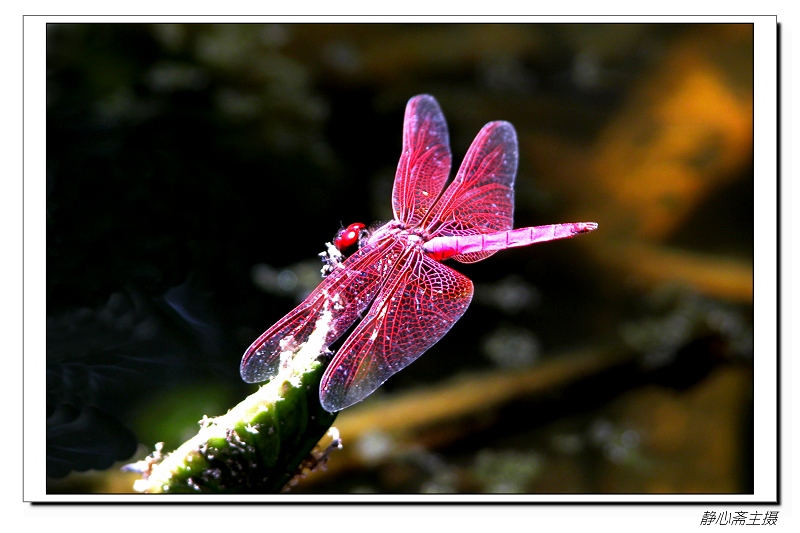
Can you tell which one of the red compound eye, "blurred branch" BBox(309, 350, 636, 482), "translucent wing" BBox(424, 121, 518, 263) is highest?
"translucent wing" BBox(424, 121, 518, 263)

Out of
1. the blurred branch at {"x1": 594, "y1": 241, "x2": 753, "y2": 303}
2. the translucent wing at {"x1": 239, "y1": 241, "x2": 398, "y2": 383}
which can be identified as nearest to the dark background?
the blurred branch at {"x1": 594, "y1": 241, "x2": 753, "y2": 303}

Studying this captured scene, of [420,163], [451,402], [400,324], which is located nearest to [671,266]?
[451,402]

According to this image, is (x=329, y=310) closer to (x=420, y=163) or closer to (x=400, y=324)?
(x=400, y=324)

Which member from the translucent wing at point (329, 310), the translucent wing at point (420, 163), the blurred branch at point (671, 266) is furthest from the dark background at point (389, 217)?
the translucent wing at point (329, 310)

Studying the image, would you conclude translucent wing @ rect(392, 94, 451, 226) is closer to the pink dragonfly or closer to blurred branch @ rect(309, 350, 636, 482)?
the pink dragonfly

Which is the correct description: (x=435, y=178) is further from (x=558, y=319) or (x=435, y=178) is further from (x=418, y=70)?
(x=558, y=319)

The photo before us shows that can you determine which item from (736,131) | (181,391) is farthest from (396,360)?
(736,131)
